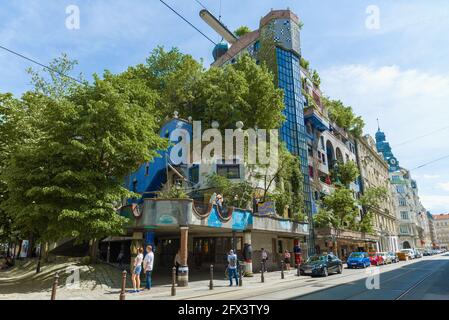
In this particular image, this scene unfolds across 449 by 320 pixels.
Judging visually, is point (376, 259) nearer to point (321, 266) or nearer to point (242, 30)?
point (321, 266)

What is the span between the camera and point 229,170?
1138 inches

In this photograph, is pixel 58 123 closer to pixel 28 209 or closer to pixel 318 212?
pixel 28 209

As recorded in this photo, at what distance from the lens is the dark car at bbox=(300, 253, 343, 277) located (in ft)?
71.1

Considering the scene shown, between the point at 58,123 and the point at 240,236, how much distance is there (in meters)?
14.4

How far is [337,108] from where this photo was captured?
173 ft

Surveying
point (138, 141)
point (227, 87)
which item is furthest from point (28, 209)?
point (227, 87)

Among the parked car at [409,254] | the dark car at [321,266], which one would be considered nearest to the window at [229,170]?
the dark car at [321,266]

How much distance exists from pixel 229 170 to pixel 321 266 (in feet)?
37.0

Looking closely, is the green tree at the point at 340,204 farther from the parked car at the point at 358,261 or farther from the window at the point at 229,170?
the window at the point at 229,170

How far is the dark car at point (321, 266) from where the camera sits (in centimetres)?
2166

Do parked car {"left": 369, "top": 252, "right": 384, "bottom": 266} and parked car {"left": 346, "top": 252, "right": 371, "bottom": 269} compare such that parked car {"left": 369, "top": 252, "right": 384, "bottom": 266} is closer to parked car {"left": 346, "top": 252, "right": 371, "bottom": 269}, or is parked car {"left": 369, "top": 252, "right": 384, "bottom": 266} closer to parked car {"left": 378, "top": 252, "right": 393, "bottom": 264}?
parked car {"left": 378, "top": 252, "right": 393, "bottom": 264}

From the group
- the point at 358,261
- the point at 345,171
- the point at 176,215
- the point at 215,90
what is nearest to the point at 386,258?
the point at 358,261

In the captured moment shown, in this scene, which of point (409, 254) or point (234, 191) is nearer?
point (234, 191)

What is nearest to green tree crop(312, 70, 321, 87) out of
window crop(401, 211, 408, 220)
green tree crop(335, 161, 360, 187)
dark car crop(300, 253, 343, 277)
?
green tree crop(335, 161, 360, 187)
